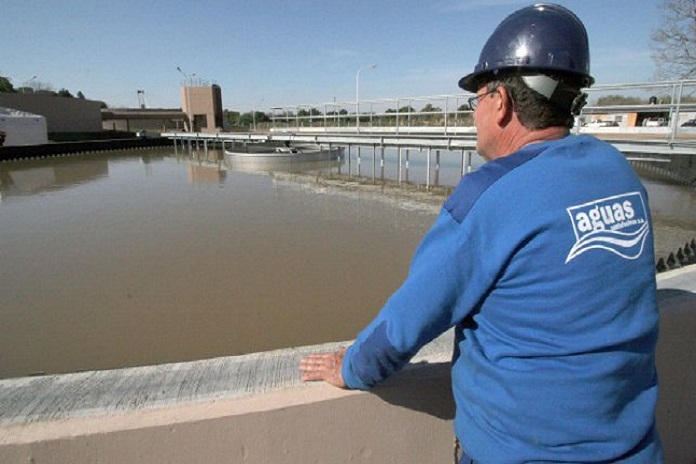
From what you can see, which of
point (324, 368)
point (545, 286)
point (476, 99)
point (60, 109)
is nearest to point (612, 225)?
point (545, 286)

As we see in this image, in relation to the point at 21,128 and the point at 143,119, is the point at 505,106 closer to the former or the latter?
the point at 21,128

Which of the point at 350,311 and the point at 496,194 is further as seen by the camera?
the point at 350,311

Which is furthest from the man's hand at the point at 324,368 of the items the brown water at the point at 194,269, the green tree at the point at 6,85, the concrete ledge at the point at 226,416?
the green tree at the point at 6,85

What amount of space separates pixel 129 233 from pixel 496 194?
10.9 m

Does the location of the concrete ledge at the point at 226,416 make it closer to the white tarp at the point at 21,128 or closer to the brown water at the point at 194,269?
the brown water at the point at 194,269

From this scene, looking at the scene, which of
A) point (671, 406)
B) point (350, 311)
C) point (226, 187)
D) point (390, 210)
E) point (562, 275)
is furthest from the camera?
point (226, 187)

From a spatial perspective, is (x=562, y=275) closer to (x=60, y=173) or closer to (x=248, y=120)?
(x=60, y=173)

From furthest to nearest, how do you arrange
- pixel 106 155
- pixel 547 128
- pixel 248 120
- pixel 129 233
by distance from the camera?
pixel 248 120
pixel 106 155
pixel 129 233
pixel 547 128

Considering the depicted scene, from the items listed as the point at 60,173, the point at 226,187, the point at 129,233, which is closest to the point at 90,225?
the point at 129,233

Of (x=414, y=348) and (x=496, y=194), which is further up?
(x=496, y=194)

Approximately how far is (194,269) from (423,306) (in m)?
7.32

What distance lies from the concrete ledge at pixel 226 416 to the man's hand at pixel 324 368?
0.02 metres

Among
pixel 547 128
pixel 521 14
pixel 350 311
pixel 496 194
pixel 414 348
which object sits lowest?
pixel 350 311

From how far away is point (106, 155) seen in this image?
32875 mm
